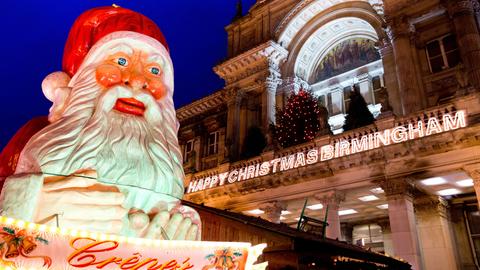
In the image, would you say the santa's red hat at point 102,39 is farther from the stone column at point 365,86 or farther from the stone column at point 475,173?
the stone column at point 365,86

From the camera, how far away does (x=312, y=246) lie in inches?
254

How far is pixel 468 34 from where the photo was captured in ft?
45.9

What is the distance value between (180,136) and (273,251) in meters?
22.4

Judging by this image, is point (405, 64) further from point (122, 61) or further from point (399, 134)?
point (122, 61)

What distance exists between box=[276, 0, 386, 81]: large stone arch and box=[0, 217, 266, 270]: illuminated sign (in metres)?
17.9

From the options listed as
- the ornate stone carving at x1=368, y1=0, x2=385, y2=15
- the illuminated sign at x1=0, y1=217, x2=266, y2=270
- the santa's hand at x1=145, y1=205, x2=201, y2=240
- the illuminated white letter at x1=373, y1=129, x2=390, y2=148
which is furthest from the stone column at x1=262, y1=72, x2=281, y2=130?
the illuminated sign at x1=0, y1=217, x2=266, y2=270

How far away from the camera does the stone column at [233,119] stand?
21.0 meters

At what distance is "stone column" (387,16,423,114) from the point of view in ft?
48.2

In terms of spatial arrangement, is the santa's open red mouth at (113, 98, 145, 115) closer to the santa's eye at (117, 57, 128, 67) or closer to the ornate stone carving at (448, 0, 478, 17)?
the santa's eye at (117, 57, 128, 67)

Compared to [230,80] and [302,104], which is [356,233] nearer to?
[302,104]

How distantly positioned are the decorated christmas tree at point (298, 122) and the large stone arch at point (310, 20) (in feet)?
12.8

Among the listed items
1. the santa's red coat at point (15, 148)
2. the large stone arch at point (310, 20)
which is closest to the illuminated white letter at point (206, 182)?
the large stone arch at point (310, 20)

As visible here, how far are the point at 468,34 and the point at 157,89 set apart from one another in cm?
1504

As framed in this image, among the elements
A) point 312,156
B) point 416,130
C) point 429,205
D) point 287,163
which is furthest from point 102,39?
point 429,205
